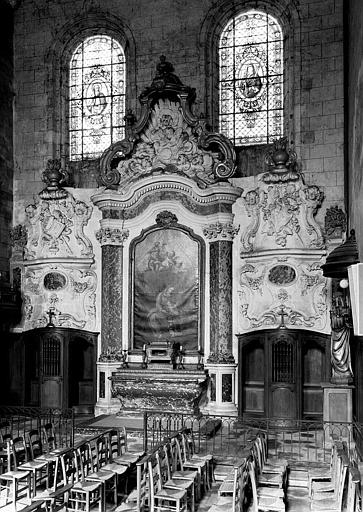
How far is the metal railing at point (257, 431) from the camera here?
11.4 m

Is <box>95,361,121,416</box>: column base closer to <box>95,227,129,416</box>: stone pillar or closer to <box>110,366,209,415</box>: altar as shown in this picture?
<box>95,227,129,416</box>: stone pillar

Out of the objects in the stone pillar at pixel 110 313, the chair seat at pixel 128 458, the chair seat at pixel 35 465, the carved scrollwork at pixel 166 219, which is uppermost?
the carved scrollwork at pixel 166 219

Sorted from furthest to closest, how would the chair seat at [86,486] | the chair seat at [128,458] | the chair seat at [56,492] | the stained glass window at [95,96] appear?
the stained glass window at [95,96] → the chair seat at [128,458] → the chair seat at [86,486] → the chair seat at [56,492]

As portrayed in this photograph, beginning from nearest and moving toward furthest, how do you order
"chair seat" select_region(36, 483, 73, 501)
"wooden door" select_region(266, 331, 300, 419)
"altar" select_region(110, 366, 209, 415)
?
"chair seat" select_region(36, 483, 73, 501) < "wooden door" select_region(266, 331, 300, 419) < "altar" select_region(110, 366, 209, 415)

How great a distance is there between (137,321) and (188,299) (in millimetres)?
1374

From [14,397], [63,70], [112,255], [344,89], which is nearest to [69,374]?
[14,397]

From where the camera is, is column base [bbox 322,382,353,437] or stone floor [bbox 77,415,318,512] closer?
stone floor [bbox 77,415,318,512]

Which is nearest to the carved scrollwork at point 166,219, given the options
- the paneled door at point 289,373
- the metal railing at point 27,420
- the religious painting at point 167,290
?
the religious painting at point 167,290

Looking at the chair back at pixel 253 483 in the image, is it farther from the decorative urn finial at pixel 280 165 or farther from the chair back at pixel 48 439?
the decorative urn finial at pixel 280 165

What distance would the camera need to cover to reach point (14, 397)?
53.6 ft

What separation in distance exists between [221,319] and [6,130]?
25.2ft

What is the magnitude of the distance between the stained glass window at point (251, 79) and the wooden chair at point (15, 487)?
9.83m

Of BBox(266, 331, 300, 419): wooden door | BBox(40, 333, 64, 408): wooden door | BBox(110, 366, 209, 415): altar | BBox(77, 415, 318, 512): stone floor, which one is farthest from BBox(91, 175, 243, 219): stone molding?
BBox(77, 415, 318, 512): stone floor

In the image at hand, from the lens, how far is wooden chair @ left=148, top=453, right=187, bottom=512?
8.16 m
